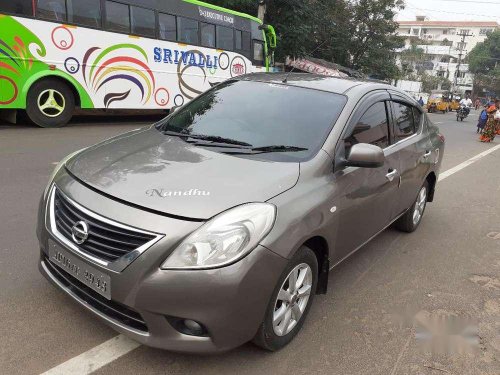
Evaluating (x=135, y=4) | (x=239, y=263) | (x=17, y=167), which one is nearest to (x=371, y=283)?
(x=239, y=263)

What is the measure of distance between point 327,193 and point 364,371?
108cm

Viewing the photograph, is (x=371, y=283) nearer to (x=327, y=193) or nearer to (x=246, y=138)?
(x=327, y=193)

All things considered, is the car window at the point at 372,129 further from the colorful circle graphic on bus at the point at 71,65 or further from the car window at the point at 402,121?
the colorful circle graphic on bus at the point at 71,65

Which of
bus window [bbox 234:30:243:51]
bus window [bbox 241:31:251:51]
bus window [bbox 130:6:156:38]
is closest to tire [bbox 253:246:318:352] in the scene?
bus window [bbox 130:6:156:38]

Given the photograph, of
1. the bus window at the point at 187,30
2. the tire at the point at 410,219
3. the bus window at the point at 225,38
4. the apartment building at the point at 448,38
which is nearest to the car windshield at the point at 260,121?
the tire at the point at 410,219

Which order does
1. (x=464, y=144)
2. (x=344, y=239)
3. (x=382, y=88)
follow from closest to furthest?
(x=344, y=239) < (x=382, y=88) < (x=464, y=144)

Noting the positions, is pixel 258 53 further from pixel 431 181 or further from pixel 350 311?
pixel 350 311

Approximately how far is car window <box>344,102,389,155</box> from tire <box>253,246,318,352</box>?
89 cm

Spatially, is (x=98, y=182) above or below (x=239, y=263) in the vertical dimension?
above

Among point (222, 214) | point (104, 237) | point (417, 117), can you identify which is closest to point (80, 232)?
→ point (104, 237)

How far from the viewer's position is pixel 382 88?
3.97m

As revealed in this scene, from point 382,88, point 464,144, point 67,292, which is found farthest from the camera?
point 464,144

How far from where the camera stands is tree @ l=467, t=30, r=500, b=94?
82.5m

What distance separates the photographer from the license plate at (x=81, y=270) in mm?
2236
